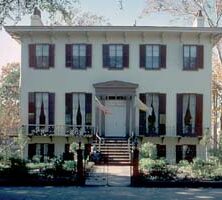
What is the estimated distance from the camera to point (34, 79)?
1172 inches

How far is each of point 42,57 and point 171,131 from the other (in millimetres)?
9054

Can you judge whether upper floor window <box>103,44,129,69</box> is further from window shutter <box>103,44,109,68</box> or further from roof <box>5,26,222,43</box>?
roof <box>5,26,222,43</box>

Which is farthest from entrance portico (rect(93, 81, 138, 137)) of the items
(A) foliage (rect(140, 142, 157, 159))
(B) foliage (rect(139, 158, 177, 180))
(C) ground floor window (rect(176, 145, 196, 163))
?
(B) foliage (rect(139, 158, 177, 180))

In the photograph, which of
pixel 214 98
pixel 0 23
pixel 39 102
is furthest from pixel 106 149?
pixel 214 98

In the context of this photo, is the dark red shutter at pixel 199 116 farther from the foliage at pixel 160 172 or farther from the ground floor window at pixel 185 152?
the foliage at pixel 160 172

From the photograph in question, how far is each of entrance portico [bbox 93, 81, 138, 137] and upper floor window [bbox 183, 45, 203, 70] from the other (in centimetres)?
346

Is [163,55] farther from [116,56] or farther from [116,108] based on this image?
[116,108]

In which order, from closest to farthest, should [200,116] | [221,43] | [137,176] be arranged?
1. [137,176]
2. [200,116]
3. [221,43]

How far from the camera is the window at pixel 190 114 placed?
29.4 metres

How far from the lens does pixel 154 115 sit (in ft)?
96.9

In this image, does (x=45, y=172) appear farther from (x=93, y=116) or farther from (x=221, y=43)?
(x=221, y=43)

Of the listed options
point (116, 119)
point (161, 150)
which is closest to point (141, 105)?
point (116, 119)

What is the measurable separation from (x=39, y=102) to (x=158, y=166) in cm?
1351

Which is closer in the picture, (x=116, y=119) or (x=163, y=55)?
(x=163, y=55)
